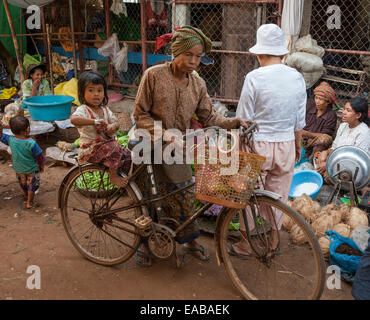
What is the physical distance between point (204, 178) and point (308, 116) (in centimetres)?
373

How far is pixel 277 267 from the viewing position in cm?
338

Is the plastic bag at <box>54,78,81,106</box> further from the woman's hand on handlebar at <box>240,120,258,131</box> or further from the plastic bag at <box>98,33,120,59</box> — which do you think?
the woman's hand on handlebar at <box>240,120,258,131</box>

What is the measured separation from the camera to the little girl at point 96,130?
3.03 metres

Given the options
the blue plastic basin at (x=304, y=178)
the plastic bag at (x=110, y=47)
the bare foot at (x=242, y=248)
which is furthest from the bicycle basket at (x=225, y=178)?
the plastic bag at (x=110, y=47)

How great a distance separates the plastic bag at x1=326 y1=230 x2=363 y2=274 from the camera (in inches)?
126

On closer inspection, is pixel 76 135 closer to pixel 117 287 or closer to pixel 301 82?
pixel 117 287

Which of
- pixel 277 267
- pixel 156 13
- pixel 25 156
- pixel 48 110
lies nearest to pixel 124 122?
pixel 48 110

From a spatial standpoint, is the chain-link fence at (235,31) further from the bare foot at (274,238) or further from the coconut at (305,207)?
the bare foot at (274,238)

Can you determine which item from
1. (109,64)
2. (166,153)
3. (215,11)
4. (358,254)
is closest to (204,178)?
(166,153)

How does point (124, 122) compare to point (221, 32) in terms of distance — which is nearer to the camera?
point (124, 122)

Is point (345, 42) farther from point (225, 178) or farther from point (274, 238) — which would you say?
point (225, 178)

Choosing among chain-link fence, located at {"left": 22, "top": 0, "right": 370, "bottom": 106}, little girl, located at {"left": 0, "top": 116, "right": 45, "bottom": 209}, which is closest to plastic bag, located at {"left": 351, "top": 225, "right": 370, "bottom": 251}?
chain-link fence, located at {"left": 22, "top": 0, "right": 370, "bottom": 106}

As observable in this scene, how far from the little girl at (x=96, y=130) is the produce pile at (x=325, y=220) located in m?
1.98

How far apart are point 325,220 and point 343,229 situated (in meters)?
0.21
